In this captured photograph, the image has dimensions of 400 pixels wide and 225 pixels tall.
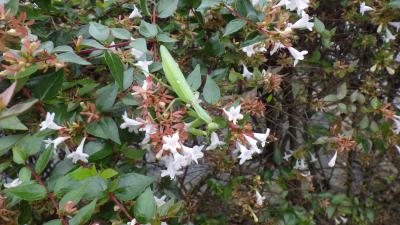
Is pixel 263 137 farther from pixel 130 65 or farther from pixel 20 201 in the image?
pixel 20 201

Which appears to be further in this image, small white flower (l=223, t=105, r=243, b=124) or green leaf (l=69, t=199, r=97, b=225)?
small white flower (l=223, t=105, r=243, b=124)

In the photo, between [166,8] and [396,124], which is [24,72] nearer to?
[166,8]

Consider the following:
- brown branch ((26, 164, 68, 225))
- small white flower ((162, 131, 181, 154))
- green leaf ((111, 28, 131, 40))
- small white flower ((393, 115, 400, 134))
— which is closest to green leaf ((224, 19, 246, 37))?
green leaf ((111, 28, 131, 40))

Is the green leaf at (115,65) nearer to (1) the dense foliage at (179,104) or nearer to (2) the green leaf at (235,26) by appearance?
(1) the dense foliage at (179,104)

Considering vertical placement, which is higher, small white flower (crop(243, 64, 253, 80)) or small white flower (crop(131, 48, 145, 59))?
small white flower (crop(131, 48, 145, 59))

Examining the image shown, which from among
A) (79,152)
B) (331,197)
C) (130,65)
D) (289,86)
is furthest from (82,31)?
(331,197)

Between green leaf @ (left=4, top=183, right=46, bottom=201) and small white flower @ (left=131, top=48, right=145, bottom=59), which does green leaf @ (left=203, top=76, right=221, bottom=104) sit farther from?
green leaf @ (left=4, top=183, right=46, bottom=201)
